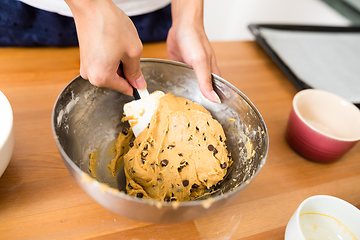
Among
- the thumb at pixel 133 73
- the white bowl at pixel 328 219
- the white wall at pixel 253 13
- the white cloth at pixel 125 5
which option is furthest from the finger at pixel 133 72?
the white wall at pixel 253 13

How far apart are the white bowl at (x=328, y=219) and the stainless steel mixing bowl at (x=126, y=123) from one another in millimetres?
183

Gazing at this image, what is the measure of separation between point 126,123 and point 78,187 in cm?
29

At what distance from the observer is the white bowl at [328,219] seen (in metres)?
0.70

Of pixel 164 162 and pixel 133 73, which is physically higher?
pixel 133 73

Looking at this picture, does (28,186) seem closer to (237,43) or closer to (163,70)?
(163,70)

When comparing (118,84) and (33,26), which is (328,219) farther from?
(33,26)

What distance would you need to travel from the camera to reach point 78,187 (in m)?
0.77

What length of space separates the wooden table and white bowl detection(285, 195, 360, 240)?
0.08 m

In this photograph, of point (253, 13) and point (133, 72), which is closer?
point (133, 72)

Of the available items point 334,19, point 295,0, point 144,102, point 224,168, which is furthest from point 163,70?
point 295,0

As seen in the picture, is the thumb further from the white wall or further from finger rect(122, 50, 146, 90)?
the white wall

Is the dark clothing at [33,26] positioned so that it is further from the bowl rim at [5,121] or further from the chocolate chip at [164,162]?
the chocolate chip at [164,162]

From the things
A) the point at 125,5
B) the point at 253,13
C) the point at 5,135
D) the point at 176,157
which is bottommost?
the point at 253,13

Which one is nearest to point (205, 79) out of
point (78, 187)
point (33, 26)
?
point (78, 187)
